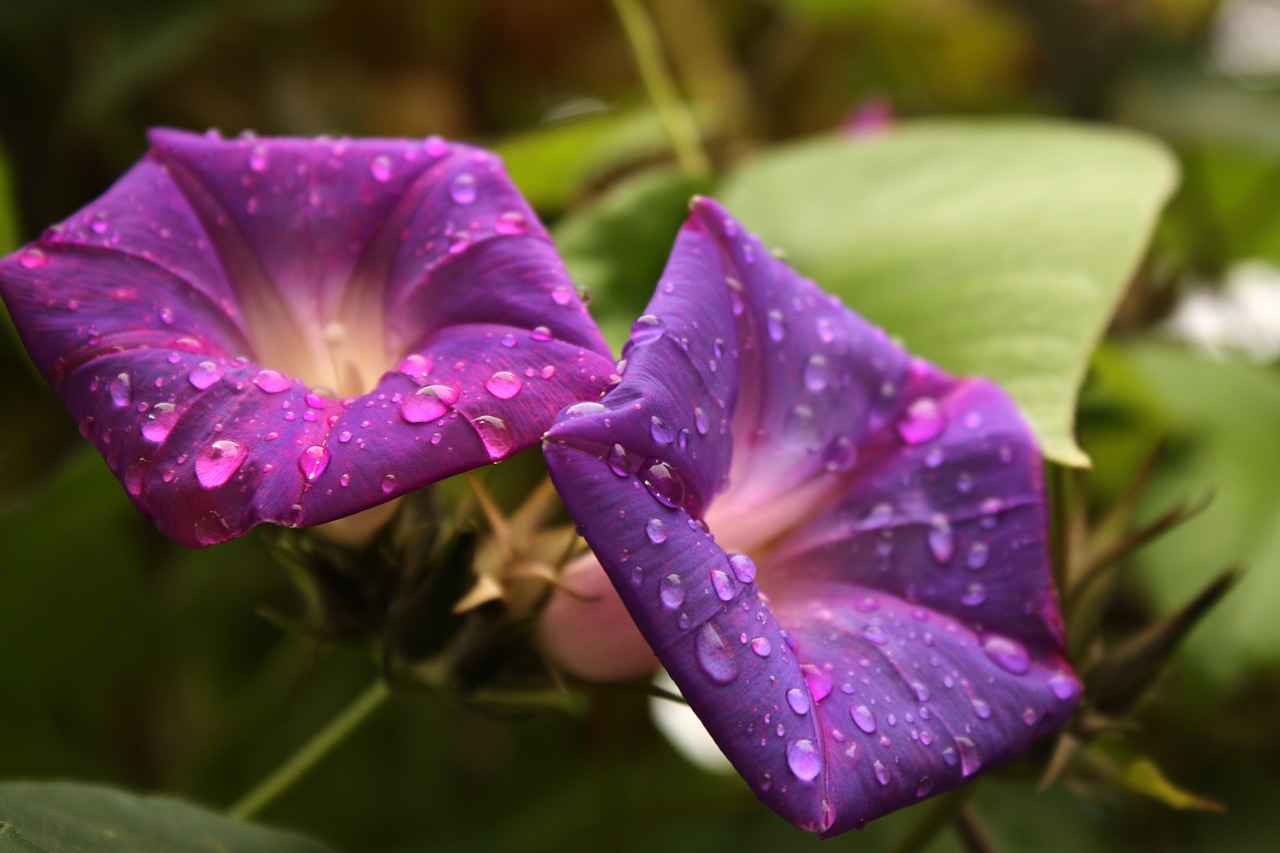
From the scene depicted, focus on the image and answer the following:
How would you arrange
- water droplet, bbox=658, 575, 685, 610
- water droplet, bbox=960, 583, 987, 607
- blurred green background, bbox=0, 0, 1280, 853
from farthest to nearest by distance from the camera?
blurred green background, bbox=0, 0, 1280, 853 → water droplet, bbox=960, 583, 987, 607 → water droplet, bbox=658, 575, 685, 610

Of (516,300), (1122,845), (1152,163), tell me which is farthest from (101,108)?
(1122,845)

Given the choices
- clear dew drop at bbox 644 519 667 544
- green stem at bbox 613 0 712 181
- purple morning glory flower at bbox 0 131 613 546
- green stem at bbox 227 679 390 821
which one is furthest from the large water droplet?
green stem at bbox 613 0 712 181

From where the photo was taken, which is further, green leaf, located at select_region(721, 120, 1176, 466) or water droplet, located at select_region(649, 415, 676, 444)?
green leaf, located at select_region(721, 120, 1176, 466)

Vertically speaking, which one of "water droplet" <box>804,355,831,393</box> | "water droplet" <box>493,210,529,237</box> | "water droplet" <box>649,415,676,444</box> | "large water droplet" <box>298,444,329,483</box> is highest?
"water droplet" <box>493,210,529,237</box>

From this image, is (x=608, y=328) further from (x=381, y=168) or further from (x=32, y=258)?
(x=32, y=258)

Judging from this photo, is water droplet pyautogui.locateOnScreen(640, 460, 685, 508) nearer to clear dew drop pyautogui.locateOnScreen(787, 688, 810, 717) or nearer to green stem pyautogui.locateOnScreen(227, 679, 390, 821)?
clear dew drop pyautogui.locateOnScreen(787, 688, 810, 717)

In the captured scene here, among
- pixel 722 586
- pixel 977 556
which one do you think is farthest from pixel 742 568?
pixel 977 556

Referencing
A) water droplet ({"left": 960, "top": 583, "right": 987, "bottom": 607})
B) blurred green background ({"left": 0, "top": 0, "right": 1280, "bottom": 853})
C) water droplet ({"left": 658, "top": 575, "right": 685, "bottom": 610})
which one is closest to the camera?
water droplet ({"left": 658, "top": 575, "right": 685, "bottom": 610})

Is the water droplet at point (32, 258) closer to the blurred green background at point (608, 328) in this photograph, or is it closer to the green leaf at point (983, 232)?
the blurred green background at point (608, 328)
